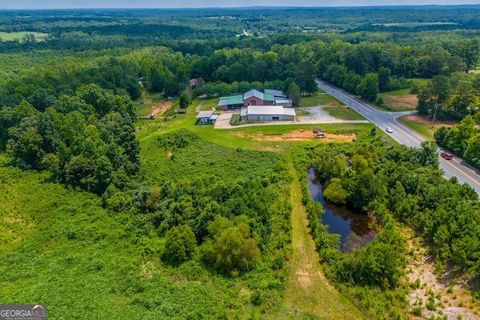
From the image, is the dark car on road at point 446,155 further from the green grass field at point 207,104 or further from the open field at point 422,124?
the green grass field at point 207,104

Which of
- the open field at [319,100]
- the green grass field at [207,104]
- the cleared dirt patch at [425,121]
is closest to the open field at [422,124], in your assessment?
the cleared dirt patch at [425,121]

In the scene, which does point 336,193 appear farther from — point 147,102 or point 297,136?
point 147,102

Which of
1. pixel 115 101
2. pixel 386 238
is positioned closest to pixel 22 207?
pixel 115 101

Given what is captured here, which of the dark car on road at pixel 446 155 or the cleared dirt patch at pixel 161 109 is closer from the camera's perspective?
the dark car on road at pixel 446 155

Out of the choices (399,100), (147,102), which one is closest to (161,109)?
(147,102)

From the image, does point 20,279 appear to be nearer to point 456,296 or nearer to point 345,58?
point 456,296
